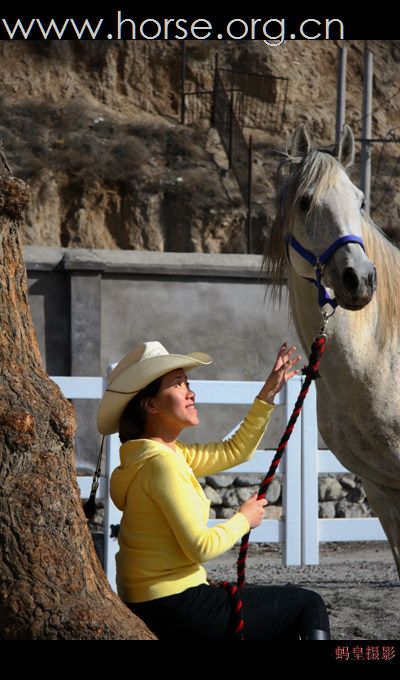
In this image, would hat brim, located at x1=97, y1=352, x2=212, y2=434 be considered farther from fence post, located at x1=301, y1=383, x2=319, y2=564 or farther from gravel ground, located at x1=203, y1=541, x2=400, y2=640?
fence post, located at x1=301, y1=383, x2=319, y2=564

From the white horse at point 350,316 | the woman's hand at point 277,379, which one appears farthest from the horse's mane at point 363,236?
the woman's hand at point 277,379

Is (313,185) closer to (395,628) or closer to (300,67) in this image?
(395,628)

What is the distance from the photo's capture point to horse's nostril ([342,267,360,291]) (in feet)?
11.7

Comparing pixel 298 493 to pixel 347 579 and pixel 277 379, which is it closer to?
pixel 347 579

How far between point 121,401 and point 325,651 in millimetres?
986

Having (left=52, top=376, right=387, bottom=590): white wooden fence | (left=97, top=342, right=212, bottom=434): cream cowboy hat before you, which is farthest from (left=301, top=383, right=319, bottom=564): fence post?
(left=97, top=342, right=212, bottom=434): cream cowboy hat

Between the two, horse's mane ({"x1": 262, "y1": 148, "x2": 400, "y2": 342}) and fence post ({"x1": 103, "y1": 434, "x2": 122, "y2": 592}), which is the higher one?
horse's mane ({"x1": 262, "y1": 148, "x2": 400, "y2": 342})

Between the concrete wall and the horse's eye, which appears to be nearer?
the horse's eye

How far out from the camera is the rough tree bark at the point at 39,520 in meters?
Answer: 2.54

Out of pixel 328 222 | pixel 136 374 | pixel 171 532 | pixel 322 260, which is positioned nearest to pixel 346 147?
pixel 328 222

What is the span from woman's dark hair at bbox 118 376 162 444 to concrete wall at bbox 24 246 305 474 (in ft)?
20.1

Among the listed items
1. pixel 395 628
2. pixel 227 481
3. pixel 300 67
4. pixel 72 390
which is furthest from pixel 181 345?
pixel 300 67

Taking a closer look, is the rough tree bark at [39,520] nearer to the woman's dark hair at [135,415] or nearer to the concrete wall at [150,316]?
the woman's dark hair at [135,415]

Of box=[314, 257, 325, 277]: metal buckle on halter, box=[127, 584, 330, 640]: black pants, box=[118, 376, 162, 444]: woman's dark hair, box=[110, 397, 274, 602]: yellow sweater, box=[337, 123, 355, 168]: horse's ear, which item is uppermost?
box=[337, 123, 355, 168]: horse's ear
